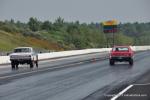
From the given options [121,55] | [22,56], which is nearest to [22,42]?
[121,55]

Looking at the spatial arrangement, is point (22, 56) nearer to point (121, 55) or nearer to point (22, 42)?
point (121, 55)

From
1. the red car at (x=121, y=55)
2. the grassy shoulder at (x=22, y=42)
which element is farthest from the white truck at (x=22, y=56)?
the grassy shoulder at (x=22, y=42)

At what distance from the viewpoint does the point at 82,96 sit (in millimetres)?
16250

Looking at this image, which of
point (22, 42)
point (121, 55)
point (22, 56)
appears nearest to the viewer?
point (22, 56)

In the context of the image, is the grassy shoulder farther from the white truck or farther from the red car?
the white truck

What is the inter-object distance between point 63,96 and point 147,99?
2.69m

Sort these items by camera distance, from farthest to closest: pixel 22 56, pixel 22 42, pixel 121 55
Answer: pixel 22 42, pixel 121 55, pixel 22 56

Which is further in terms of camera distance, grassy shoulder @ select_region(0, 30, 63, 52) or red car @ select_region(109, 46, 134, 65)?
grassy shoulder @ select_region(0, 30, 63, 52)

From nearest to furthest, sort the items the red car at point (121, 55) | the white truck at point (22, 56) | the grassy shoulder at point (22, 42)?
the white truck at point (22, 56) < the red car at point (121, 55) < the grassy shoulder at point (22, 42)

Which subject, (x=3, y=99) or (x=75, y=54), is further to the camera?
(x=75, y=54)

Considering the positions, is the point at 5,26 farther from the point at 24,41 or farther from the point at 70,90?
the point at 70,90

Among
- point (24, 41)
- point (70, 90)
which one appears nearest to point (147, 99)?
point (70, 90)

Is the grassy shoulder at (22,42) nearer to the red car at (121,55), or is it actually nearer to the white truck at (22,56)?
the red car at (121,55)

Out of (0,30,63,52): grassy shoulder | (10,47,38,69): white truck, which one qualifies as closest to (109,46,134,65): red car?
(10,47,38,69): white truck
